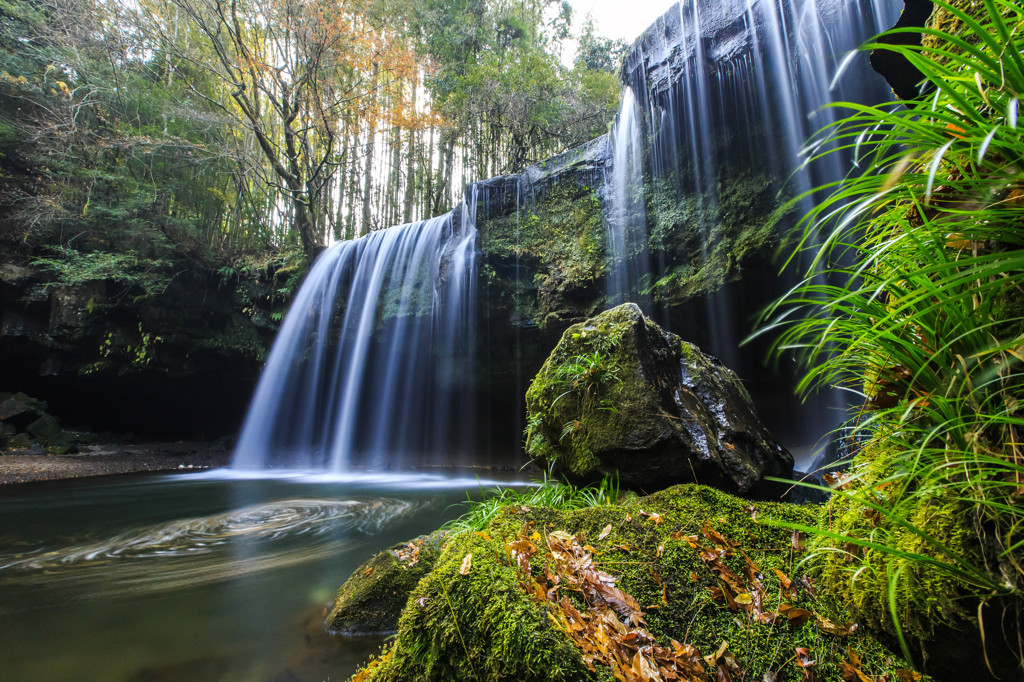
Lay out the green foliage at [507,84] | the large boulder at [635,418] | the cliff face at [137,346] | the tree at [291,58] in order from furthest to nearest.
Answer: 1. the green foliage at [507,84]
2. the tree at [291,58]
3. the cliff face at [137,346]
4. the large boulder at [635,418]

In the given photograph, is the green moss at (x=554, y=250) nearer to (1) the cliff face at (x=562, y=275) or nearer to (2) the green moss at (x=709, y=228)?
(1) the cliff face at (x=562, y=275)

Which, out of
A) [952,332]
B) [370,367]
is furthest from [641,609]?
[370,367]

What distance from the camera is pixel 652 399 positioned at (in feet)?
11.3

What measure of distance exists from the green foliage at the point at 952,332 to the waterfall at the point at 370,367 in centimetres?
1000

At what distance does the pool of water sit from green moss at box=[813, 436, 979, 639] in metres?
2.47

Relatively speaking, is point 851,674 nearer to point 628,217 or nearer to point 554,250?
point 628,217

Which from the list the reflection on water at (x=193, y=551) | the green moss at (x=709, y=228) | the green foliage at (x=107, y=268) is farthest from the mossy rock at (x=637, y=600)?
the green foliage at (x=107, y=268)

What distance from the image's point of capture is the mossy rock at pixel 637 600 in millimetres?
1237

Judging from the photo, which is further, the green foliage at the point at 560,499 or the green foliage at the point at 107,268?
the green foliage at the point at 107,268

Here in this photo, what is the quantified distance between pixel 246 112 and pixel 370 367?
8.58 m

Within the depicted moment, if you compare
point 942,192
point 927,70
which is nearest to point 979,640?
point 942,192

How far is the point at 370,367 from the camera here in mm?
12516

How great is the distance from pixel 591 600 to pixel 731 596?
1.59 feet

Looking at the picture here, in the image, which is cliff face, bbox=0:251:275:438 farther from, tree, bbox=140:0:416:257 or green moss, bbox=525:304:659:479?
green moss, bbox=525:304:659:479
